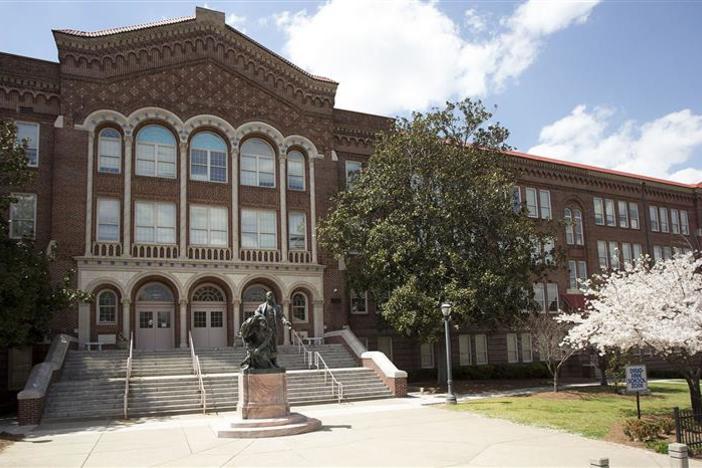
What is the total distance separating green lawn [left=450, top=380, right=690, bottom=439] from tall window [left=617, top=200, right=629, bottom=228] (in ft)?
63.5

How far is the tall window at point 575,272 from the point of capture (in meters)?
40.3

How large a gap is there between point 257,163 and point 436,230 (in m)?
9.81

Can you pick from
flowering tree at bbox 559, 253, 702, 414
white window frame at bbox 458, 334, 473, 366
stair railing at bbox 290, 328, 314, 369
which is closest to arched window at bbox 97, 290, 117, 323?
stair railing at bbox 290, 328, 314, 369

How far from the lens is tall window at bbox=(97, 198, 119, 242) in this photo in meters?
27.2

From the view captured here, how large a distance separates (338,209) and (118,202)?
32.2 ft

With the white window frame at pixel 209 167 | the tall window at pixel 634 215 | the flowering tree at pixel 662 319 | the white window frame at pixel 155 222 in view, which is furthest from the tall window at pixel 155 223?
the tall window at pixel 634 215

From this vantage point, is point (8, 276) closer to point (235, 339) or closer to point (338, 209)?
point (235, 339)

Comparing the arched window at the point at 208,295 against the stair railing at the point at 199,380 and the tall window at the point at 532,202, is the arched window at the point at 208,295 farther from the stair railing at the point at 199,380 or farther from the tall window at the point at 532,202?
the tall window at the point at 532,202

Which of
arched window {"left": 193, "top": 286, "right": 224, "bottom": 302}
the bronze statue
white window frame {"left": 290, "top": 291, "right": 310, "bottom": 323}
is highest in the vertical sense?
arched window {"left": 193, "top": 286, "right": 224, "bottom": 302}

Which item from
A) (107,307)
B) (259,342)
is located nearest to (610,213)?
(107,307)

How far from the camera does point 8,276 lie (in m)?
18.8

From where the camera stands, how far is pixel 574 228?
1628 inches

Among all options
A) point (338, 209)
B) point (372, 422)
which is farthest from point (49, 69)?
point (372, 422)

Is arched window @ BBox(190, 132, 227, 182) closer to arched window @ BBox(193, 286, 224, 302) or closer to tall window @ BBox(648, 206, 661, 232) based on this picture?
arched window @ BBox(193, 286, 224, 302)
